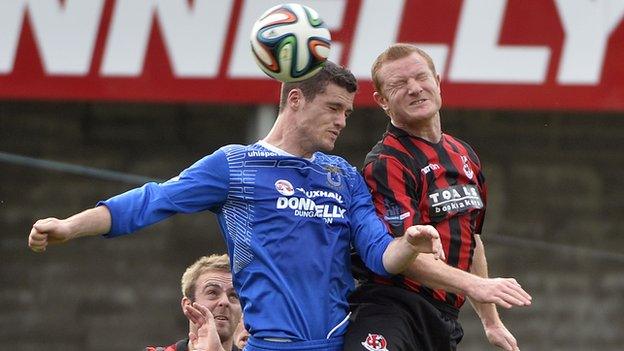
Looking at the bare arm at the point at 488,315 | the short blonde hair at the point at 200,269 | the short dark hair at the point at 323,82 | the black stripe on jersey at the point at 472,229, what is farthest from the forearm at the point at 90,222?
the bare arm at the point at 488,315

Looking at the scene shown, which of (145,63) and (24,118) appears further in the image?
(24,118)

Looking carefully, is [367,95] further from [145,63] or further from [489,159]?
[489,159]

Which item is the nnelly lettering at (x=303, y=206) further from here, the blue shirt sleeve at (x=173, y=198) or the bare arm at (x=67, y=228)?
the bare arm at (x=67, y=228)

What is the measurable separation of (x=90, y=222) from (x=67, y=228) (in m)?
0.16

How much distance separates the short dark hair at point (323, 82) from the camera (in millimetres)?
5758

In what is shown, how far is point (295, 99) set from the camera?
5777 millimetres

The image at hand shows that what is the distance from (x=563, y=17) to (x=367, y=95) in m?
1.54

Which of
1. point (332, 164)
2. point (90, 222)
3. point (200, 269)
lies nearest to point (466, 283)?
point (332, 164)

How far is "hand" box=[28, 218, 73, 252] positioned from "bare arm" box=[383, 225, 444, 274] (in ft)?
3.99

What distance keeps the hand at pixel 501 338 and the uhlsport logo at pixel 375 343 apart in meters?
0.76

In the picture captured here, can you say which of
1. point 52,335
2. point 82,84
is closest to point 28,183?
point 52,335

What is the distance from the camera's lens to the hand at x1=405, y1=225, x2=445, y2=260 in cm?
518

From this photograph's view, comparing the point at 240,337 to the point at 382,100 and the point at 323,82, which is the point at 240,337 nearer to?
the point at 382,100

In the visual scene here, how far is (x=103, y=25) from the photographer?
1044cm
